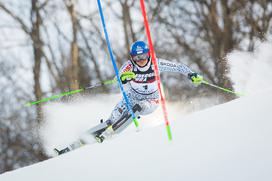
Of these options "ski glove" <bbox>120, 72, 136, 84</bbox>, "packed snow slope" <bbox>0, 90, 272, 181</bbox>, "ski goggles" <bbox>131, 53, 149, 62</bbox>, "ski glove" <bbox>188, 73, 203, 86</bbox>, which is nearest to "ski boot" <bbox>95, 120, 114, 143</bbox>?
"ski glove" <bbox>120, 72, 136, 84</bbox>

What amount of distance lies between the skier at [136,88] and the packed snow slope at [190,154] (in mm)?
1401

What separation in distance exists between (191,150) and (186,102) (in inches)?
445

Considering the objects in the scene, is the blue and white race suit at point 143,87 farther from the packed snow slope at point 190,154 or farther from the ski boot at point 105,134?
the packed snow slope at point 190,154

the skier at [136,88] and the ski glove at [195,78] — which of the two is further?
the ski glove at [195,78]

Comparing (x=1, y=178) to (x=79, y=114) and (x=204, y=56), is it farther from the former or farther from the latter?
(x=204, y=56)

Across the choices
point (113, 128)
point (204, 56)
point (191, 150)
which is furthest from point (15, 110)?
point (191, 150)

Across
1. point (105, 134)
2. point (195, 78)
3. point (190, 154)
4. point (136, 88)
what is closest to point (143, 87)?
point (136, 88)

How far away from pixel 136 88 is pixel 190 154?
10.9 ft

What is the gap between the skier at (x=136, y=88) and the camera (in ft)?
22.4

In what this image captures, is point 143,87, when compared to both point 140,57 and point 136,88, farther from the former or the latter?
point 140,57

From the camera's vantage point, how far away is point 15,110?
16.9 meters

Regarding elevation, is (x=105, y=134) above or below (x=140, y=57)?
below

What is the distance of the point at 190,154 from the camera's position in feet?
12.7

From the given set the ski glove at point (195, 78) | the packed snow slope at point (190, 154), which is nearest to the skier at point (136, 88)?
the ski glove at point (195, 78)
